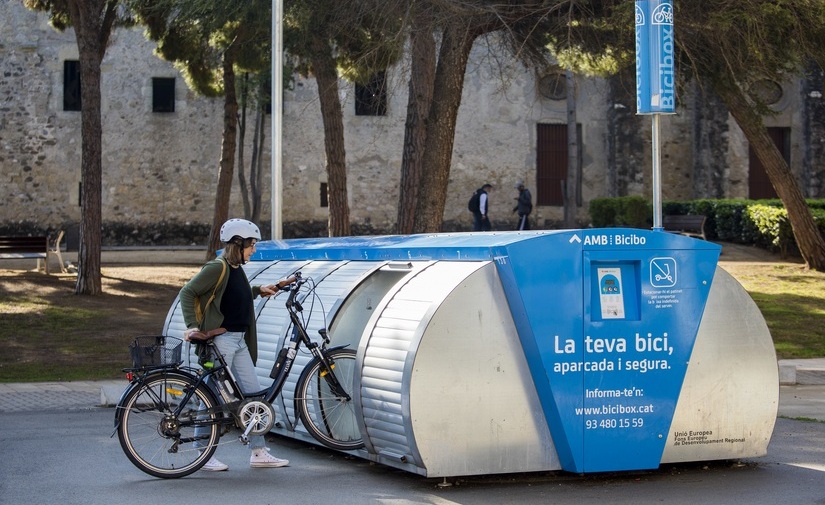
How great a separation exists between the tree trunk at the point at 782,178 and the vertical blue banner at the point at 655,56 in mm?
10279

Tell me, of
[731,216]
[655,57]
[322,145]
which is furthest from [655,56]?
[322,145]

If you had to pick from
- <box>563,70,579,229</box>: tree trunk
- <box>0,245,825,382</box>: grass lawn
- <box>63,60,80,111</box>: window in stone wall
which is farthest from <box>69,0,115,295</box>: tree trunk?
<box>563,70,579,229</box>: tree trunk

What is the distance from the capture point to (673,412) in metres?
7.97

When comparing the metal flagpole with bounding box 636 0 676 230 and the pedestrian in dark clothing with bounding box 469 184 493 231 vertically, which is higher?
the metal flagpole with bounding box 636 0 676 230

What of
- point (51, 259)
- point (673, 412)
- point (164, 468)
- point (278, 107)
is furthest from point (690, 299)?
point (51, 259)

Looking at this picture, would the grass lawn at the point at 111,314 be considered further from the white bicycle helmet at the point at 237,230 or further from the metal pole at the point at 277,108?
the white bicycle helmet at the point at 237,230

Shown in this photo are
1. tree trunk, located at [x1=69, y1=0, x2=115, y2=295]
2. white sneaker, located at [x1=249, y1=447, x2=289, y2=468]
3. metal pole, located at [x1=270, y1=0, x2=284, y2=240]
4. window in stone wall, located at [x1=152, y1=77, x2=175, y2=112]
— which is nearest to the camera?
white sneaker, located at [x1=249, y1=447, x2=289, y2=468]

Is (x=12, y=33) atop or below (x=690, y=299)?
atop

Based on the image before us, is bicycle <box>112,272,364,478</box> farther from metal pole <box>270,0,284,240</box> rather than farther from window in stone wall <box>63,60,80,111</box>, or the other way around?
window in stone wall <box>63,60,80,111</box>

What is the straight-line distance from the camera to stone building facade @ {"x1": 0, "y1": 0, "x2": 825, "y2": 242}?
109 feet

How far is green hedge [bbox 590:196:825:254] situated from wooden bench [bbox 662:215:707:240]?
28.6 inches

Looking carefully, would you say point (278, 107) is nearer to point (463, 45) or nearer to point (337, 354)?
point (463, 45)

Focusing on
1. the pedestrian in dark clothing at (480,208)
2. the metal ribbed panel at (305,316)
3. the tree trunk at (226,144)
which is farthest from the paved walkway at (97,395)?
the pedestrian in dark clothing at (480,208)

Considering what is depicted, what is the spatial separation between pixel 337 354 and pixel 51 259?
1936 centimetres
